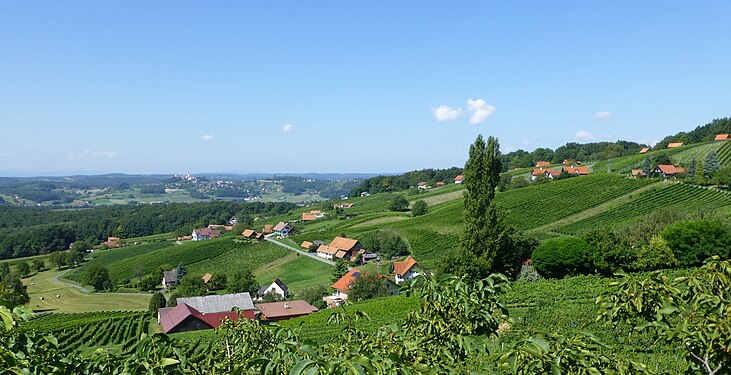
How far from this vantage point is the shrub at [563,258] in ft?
103

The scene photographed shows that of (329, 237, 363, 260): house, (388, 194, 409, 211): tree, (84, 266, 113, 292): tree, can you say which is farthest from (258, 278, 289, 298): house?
(388, 194, 409, 211): tree

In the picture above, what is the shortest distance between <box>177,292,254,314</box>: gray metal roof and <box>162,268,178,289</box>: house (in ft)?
75.7

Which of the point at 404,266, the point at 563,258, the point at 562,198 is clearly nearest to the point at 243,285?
the point at 404,266

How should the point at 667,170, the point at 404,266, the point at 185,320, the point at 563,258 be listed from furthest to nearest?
1. the point at 667,170
2. the point at 404,266
3. the point at 185,320
4. the point at 563,258

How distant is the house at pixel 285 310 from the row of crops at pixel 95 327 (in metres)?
11.0

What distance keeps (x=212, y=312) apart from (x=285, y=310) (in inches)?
349

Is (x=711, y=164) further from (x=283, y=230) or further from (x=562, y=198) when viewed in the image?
(x=283, y=230)

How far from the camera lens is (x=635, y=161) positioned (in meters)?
79.7

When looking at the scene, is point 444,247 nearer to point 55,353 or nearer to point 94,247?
point 55,353

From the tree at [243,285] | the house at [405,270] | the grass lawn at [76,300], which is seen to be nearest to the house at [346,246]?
the house at [405,270]

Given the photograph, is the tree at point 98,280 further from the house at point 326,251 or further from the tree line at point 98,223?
the tree line at point 98,223

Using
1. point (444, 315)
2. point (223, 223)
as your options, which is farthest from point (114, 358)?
point (223, 223)

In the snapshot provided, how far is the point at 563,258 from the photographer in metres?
31.8

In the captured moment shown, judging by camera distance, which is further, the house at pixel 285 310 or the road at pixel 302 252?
the road at pixel 302 252
